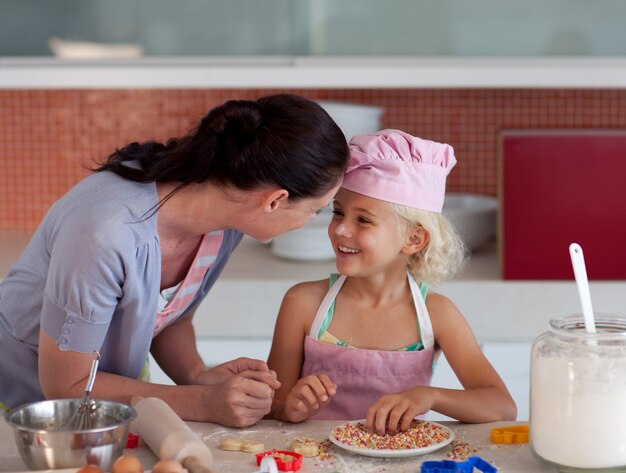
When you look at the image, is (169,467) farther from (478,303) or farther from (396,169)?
(478,303)

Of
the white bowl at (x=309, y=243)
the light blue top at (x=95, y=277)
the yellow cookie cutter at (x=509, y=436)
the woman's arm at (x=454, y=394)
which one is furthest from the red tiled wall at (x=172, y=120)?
the yellow cookie cutter at (x=509, y=436)

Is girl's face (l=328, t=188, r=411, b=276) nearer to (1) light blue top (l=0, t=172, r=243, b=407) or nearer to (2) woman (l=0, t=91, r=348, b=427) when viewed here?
(2) woman (l=0, t=91, r=348, b=427)

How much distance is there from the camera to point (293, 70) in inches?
105

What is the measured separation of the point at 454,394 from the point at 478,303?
103cm

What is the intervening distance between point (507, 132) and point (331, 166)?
1.14 meters

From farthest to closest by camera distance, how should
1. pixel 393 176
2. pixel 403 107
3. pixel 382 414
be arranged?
1. pixel 403 107
2. pixel 393 176
3. pixel 382 414

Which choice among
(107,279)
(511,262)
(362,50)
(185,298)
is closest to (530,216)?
(511,262)

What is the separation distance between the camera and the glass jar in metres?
1.16

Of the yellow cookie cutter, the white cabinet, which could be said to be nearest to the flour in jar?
the yellow cookie cutter

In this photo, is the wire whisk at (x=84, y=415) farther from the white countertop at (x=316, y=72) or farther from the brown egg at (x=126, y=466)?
the white countertop at (x=316, y=72)

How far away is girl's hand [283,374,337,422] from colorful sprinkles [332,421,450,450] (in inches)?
2.5

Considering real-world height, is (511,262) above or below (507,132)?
below

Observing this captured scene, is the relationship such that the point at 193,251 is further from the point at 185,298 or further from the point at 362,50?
the point at 362,50

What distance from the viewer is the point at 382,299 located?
→ 5.86ft
